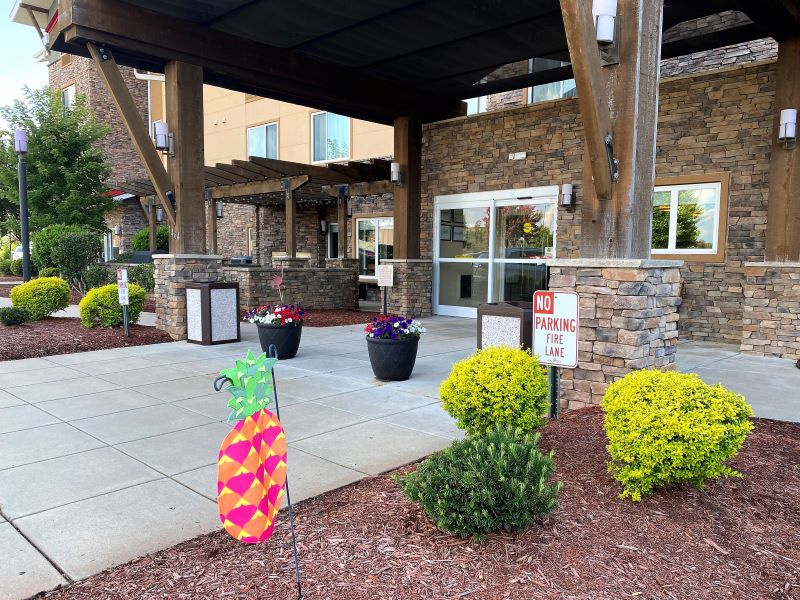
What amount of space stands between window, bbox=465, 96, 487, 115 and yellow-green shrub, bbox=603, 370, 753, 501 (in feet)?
39.3

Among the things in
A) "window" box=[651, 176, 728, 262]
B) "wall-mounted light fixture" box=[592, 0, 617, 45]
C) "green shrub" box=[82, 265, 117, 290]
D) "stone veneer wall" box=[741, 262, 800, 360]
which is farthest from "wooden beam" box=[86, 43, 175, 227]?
"stone veneer wall" box=[741, 262, 800, 360]

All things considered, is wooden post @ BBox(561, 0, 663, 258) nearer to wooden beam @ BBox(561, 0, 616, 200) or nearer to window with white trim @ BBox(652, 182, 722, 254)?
wooden beam @ BBox(561, 0, 616, 200)

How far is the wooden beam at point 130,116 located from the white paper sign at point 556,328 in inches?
287

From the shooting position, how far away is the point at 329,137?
1861 centimetres

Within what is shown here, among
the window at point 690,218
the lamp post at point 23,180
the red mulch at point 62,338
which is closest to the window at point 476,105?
the window at point 690,218

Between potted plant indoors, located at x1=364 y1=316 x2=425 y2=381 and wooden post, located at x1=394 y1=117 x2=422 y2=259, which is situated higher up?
wooden post, located at x1=394 y1=117 x2=422 y2=259

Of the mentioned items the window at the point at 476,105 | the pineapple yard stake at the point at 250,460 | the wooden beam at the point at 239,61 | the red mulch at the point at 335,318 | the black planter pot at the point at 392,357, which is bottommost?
the red mulch at the point at 335,318

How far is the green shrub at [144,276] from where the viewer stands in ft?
53.4

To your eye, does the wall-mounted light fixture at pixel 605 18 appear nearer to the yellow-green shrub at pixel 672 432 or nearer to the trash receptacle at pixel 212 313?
the yellow-green shrub at pixel 672 432

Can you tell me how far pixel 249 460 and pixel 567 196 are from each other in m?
9.92

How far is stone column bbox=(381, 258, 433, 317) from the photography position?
44.1ft

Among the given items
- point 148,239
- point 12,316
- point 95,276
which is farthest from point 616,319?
point 148,239

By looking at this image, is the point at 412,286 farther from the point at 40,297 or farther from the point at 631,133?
the point at 631,133

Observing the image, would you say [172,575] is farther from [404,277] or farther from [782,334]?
[404,277]
